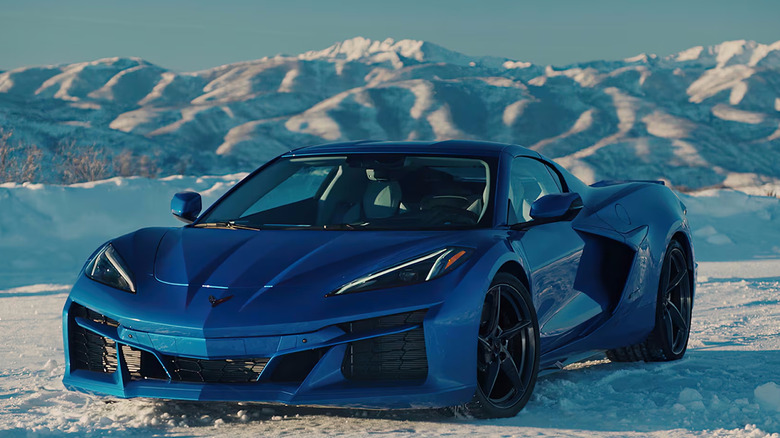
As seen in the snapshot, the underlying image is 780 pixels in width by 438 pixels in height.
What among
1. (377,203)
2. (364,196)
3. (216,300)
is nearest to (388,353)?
(216,300)

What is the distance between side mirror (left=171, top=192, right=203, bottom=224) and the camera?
5.28 meters

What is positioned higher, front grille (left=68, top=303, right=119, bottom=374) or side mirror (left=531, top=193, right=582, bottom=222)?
side mirror (left=531, top=193, right=582, bottom=222)

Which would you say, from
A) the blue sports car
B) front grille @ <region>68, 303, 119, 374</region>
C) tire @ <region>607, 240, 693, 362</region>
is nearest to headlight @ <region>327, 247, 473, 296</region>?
the blue sports car

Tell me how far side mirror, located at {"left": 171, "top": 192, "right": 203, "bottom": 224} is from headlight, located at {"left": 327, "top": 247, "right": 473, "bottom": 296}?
68.5 inches

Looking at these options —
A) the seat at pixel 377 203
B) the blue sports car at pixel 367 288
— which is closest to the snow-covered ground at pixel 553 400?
the blue sports car at pixel 367 288

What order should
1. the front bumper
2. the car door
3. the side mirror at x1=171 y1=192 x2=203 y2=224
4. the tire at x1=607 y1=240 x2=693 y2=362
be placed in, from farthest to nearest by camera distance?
the tire at x1=607 y1=240 x2=693 y2=362, the side mirror at x1=171 y1=192 x2=203 y2=224, the car door, the front bumper

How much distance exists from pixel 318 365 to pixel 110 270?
1102mm

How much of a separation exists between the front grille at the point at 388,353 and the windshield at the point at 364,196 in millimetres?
857

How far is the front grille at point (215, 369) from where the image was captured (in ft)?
12.3

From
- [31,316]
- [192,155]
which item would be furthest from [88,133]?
[31,316]

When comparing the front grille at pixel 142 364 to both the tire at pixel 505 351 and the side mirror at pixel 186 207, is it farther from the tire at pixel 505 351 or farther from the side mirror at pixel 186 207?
the side mirror at pixel 186 207

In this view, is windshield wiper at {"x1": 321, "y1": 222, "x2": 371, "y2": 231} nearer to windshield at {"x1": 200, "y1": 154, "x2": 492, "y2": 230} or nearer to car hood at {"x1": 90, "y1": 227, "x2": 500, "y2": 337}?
windshield at {"x1": 200, "y1": 154, "x2": 492, "y2": 230}

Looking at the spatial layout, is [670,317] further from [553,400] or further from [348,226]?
[348,226]

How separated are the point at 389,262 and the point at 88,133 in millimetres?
145103
